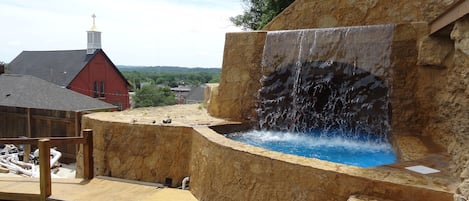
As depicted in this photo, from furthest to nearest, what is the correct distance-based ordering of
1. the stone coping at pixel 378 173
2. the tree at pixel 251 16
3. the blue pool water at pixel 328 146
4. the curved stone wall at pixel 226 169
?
the tree at pixel 251 16, the blue pool water at pixel 328 146, the curved stone wall at pixel 226 169, the stone coping at pixel 378 173

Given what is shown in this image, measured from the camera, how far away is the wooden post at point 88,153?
20.4ft

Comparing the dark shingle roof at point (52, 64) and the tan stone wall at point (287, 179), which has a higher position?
the dark shingle roof at point (52, 64)

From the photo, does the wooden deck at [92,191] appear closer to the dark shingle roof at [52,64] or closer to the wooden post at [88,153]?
the wooden post at [88,153]

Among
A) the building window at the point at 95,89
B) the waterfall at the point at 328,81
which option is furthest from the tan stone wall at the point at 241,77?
the building window at the point at 95,89

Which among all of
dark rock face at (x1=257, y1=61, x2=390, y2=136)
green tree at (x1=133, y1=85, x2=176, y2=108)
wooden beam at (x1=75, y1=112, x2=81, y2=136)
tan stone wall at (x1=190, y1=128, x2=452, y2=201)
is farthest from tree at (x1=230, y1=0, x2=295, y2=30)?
green tree at (x1=133, y1=85, x2=176, y2=108)

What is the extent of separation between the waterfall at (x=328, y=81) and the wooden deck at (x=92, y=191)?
257 cm

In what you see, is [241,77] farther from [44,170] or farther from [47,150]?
[44,170]

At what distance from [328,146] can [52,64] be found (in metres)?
24.1

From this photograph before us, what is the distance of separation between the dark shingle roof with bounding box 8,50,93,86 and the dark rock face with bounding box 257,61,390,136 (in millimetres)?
18549

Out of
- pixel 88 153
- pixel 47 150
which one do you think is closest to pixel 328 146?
pixel 88 153

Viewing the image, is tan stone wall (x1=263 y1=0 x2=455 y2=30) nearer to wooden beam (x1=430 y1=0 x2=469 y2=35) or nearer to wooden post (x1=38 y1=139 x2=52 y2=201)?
wooden beam (x1=430 y1=0 x2=469 y2=35)

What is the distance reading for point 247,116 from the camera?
7.39m

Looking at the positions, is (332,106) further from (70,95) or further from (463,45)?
(70,95)

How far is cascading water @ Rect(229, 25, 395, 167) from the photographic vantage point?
238 inches
